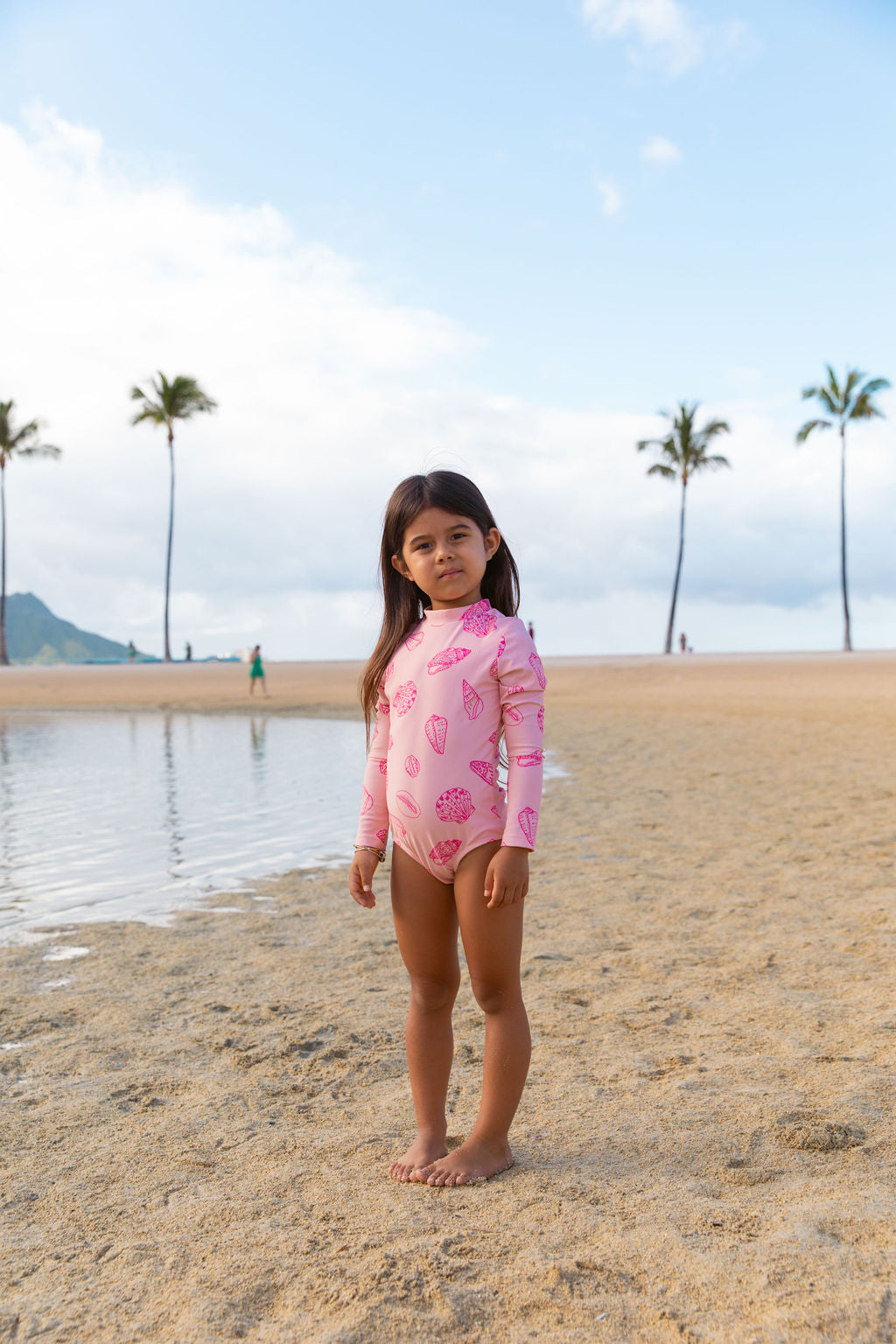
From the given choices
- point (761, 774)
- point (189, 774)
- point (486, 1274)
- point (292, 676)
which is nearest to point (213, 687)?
point (292, 676)

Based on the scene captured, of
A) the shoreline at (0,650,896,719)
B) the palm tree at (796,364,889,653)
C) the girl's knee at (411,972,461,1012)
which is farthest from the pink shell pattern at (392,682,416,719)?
the palm tree at (796,364,889,653)

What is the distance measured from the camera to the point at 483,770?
8.27ft

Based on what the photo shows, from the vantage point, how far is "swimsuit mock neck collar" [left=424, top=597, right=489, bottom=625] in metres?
2.67

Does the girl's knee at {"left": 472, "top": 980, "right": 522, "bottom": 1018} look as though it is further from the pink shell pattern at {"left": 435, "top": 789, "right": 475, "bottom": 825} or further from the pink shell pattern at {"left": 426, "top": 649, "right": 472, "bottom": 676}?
the pink shell pattern at {"left": 426, "top": 649, "right": 472, "bottom": 676}

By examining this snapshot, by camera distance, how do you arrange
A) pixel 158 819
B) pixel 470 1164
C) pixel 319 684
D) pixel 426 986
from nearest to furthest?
pixel 470 1164 → pixel 426 986 → pixel 158 819 → pixel 319 684

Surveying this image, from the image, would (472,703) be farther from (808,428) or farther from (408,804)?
(808,428)

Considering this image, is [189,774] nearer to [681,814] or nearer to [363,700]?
[681,814]

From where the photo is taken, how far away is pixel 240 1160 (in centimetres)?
261

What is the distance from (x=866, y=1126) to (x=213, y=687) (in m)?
27.6

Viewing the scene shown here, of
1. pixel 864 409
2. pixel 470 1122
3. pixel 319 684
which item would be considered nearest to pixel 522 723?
pixel 470 1122

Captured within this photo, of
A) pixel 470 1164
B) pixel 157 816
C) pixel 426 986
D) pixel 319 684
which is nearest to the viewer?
pixel 470 1164

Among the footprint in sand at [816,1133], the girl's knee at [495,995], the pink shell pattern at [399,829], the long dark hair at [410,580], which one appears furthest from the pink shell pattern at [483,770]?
the footprint in sand at [816,1133]

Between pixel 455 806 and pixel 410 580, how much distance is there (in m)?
0.72

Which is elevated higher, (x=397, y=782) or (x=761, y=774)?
(x=397, y=782)
